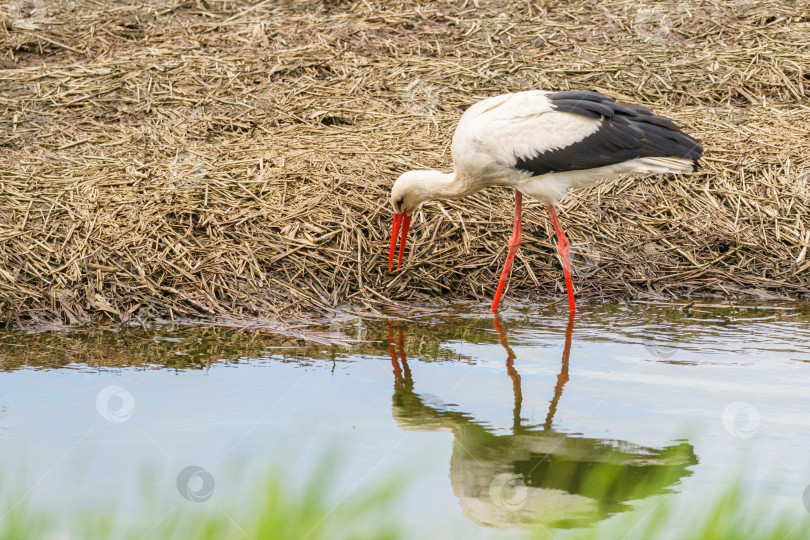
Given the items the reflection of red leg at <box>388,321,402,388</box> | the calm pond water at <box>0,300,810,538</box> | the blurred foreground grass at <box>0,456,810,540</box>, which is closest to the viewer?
the blurred foreground grass at <box>0,456,810,540</box>

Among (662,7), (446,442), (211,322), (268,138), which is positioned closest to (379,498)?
(446,442)

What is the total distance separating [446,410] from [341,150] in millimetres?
4178

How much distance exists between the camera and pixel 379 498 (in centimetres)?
196

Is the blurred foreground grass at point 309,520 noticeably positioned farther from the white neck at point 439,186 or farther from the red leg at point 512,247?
the white neck at point 439,186

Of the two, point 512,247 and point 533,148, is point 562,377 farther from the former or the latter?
point 533,148

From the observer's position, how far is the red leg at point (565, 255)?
23.7 feet

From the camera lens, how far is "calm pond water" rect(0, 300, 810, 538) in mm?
3951

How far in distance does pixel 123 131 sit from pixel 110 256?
2.61 m

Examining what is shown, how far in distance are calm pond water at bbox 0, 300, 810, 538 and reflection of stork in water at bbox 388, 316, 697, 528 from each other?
0.04ft

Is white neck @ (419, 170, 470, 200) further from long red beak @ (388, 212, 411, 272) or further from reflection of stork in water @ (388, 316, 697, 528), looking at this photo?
reflection of stork in water @ (388, 316, 697, 528)

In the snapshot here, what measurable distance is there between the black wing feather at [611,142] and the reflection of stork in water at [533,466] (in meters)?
2.41

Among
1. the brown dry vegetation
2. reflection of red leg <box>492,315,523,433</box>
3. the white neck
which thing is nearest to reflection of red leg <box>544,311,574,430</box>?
reflection of red leg <box>492,315,523,433</box>

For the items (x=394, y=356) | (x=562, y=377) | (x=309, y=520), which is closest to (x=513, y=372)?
(x=562, y=377)

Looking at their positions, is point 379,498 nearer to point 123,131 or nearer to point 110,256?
point 110,256
